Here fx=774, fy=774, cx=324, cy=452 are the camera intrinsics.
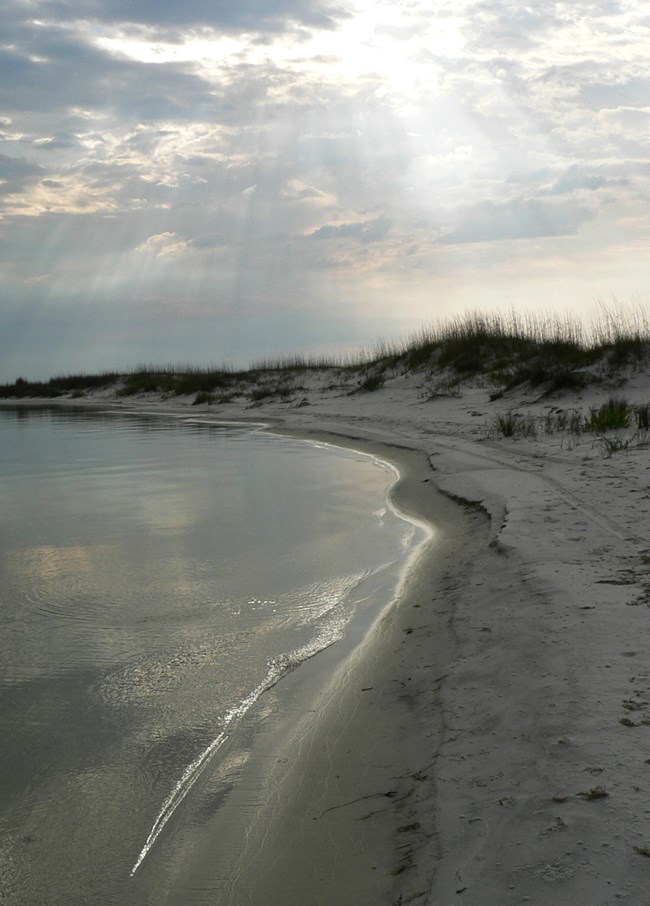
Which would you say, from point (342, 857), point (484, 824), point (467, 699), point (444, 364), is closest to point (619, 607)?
point (467, 699)

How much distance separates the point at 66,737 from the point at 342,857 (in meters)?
1.37

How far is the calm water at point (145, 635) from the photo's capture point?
98.8 inches

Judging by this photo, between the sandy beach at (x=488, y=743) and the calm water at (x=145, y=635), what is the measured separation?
338 mm

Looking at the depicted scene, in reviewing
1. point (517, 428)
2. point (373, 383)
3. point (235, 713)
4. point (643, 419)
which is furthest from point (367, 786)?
point (373, 383)

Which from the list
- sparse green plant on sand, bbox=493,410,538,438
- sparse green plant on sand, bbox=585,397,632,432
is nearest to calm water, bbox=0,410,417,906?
sparse green plant on sand, bbox=493,410,538,438

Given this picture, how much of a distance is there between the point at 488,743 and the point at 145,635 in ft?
7.12

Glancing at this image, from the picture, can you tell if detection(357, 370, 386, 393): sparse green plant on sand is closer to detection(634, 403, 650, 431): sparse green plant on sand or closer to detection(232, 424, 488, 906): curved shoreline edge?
detection(634, 403, 650, 431): sparse green plant on sand

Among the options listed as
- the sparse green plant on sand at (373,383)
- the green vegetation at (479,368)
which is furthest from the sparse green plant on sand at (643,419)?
the sparse green plant on sand at (373,383)

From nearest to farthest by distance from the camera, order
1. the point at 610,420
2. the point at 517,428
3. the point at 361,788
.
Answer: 1. the point at 361,788
2. the point at 610,420
3. the point at 517,428

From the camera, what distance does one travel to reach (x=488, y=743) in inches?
109

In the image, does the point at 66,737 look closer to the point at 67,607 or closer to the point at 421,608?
the point at 67,607

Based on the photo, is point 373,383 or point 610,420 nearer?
point 610,420

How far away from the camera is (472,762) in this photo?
105 inches

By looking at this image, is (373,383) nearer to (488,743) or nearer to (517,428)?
(517,428)
